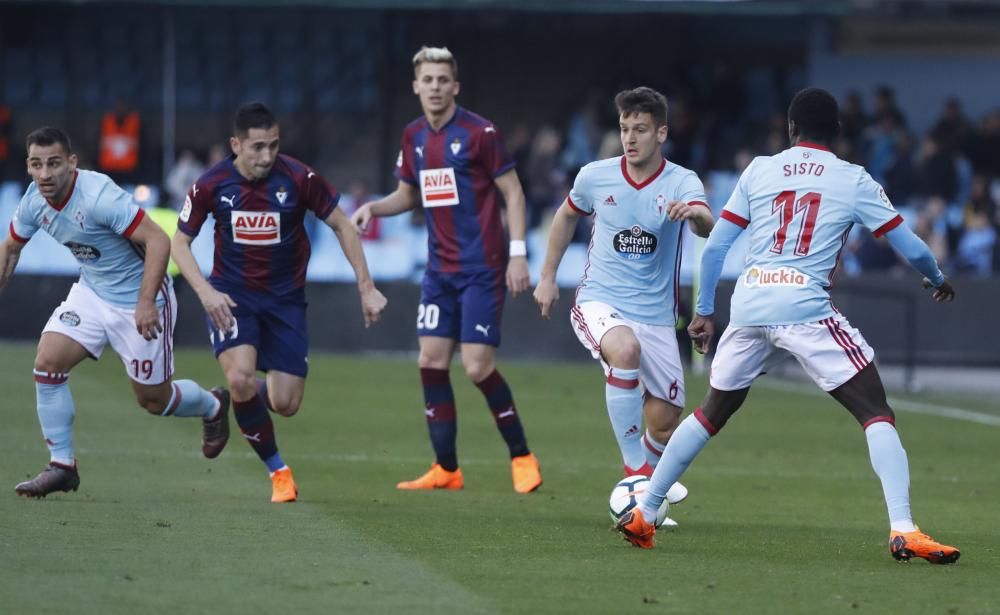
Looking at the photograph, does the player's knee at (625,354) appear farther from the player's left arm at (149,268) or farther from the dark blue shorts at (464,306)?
the player's left arm at (149,268)

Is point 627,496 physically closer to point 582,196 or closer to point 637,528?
point 637,528

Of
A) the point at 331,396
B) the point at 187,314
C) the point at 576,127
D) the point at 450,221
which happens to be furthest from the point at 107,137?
the point at 450,221

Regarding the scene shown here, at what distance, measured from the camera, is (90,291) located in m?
9.35

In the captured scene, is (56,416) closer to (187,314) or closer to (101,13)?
(187,314)

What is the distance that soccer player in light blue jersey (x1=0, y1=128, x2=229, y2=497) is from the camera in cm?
884

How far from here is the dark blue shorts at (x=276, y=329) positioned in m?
9.38

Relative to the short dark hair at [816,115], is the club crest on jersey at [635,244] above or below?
below

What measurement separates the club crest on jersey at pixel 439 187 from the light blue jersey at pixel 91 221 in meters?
1.77

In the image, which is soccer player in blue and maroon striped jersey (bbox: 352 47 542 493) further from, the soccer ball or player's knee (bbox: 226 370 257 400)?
the soccer ball

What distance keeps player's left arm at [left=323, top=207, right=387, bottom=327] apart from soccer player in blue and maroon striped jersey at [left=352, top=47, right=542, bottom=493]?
25.8 inches

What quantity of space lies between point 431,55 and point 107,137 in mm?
16185

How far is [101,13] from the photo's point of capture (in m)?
27.4

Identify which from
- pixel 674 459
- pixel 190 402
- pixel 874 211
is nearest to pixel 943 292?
pixel 874 211

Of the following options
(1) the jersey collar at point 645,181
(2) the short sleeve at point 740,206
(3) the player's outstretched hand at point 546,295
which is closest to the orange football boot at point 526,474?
(3) the player's outstretched hand at point 546,295
